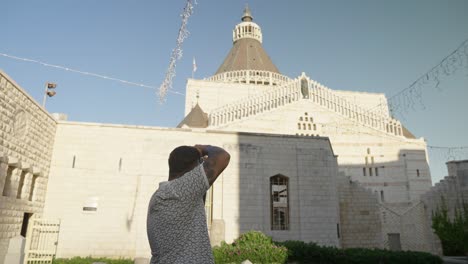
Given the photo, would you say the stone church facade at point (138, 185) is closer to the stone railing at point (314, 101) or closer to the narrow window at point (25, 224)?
the narrow window at point (25, 224)

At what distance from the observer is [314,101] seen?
121 ft

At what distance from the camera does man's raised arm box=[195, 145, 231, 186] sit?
2482mm

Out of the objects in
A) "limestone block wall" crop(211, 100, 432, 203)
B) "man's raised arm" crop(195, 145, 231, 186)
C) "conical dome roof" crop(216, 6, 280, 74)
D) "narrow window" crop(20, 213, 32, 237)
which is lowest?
"narrow window" crop(20, 213, 32, 237)

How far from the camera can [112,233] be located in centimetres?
1566

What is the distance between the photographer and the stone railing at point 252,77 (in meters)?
Answer: 49.8

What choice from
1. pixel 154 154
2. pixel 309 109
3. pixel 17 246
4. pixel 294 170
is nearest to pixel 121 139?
pixel 154 154

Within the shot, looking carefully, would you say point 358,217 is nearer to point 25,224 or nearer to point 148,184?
point 148,184

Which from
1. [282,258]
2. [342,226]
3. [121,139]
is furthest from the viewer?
[342,226]

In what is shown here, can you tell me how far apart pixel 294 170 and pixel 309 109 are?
19354 mm

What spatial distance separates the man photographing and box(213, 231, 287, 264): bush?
10.6m

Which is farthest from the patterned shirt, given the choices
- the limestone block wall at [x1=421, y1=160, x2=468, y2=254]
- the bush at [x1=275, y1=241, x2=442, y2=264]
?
the limestone block wall at [x1=421, y1=160, x2=468, y2=254]

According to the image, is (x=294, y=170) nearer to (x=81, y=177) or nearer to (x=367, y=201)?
(x=367, y=201)

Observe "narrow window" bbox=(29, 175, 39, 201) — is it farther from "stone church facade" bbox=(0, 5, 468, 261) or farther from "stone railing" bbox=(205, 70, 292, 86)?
"stone railing" bbox=(205, 70, 292, 86)

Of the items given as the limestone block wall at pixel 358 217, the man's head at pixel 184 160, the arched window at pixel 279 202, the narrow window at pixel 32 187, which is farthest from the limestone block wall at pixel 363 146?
the man's head at pixel 184 160
